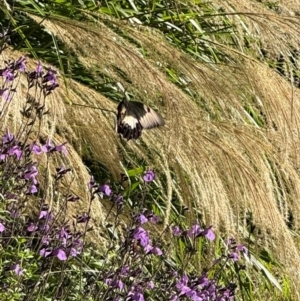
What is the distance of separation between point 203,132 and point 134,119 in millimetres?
199

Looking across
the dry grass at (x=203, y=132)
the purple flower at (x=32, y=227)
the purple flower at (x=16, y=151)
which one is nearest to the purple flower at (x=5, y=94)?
the dry grass at (x=203, y=132)

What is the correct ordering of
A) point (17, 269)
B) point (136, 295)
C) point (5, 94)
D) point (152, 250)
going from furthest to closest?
point (152, 250) → point (136, 295) → point (5, 94) → point (17, 269)

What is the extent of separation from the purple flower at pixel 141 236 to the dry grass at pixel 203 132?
0.25 ft

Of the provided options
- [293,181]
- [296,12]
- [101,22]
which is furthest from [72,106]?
[296,12]

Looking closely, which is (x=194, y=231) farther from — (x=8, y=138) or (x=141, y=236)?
(x=8, y=138)

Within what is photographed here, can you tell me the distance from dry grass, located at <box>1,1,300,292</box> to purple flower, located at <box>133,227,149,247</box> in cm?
8

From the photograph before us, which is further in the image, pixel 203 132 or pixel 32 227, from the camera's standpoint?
pixel 203 132

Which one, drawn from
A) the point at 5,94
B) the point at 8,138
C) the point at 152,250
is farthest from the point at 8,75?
the point at 152,250

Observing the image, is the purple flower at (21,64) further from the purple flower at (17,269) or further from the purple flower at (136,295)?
the purple flower at (136,295)

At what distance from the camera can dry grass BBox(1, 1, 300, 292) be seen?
224cm

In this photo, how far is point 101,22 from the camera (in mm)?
2727

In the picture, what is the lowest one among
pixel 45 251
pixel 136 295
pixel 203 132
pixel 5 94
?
pixel 136 295

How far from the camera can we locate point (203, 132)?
2.44 metres

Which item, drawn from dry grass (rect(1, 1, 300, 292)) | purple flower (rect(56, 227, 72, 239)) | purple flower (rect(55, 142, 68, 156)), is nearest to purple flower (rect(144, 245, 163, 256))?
dry grass (rect(1, 1, 300, 292))
